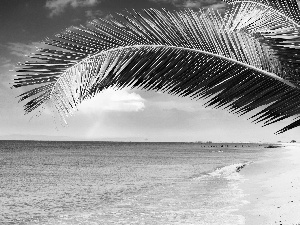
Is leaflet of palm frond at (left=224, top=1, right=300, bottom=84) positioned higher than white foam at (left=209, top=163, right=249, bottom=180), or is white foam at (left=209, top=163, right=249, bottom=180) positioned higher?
leaflet of palm frond at (left=224, top=1, right=300, bottom=84)

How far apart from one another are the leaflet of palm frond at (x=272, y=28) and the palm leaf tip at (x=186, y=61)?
55 millimetres

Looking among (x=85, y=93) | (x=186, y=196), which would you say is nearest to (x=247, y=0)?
(x=85, y=93)

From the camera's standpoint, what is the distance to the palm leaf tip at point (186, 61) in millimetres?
2609

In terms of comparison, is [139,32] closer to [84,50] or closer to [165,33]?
[165,33]

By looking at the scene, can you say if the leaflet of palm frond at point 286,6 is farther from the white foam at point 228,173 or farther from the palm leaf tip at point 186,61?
the white foam at point 228,173

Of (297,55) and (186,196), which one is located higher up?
(297,55)

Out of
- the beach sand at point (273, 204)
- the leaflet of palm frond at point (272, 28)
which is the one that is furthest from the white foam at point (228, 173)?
the leaflet of palm frond at point (272, 28)

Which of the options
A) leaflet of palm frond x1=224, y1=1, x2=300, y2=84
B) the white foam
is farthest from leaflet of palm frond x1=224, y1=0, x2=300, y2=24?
the white foam

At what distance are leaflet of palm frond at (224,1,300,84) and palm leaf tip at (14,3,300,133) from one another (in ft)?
0.18

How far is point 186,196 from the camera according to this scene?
21.1 m

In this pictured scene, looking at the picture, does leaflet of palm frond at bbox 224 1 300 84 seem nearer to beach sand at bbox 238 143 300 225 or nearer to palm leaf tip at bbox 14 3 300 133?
palm leaf tip at bbox 14 3 300 133

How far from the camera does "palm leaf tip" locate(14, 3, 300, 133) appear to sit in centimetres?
261

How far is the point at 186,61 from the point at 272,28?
0.95m

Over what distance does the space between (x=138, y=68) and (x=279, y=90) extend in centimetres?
119
